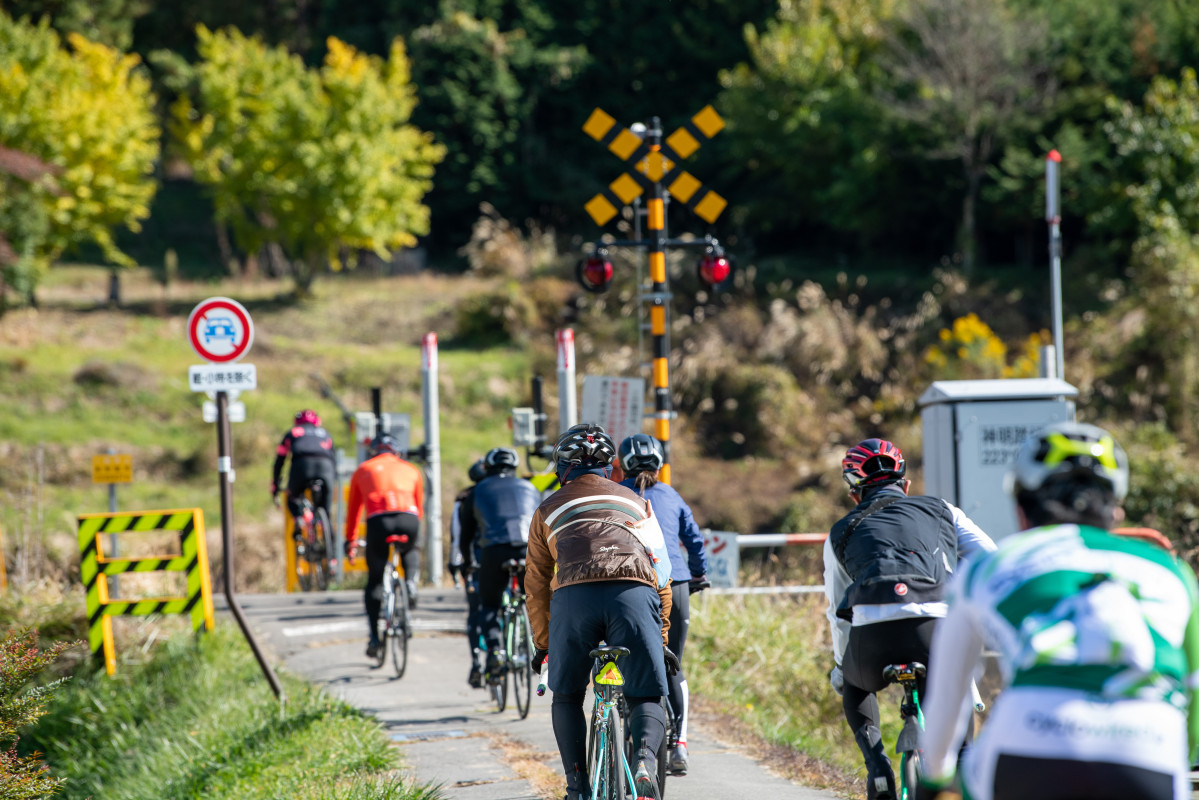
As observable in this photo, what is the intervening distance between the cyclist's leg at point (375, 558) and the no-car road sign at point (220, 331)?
5.76ft

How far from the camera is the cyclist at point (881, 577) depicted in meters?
4.79

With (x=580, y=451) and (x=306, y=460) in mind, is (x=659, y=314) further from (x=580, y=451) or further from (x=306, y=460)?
(x=306, y=460)

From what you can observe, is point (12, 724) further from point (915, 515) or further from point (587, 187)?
point (587, 187)

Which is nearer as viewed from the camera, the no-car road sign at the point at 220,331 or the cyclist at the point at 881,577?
the cyclist at the point at 881,577

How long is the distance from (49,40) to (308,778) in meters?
40.0

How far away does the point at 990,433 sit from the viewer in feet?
34.9

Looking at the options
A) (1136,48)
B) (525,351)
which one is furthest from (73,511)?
(1136,48)

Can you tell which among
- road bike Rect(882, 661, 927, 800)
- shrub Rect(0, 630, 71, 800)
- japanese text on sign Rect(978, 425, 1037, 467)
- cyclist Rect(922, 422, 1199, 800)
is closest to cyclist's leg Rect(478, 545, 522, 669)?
shrub Rect(0, 630, 71, 800)

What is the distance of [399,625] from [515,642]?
1729 millimetres

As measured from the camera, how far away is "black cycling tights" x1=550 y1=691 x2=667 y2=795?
4.96m

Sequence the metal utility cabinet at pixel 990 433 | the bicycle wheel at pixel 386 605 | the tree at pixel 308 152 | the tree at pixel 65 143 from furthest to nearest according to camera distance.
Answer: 1. the tree at pixel 308 152
2. the tree at pixel 65 143
3. the metal utility cabinet at pixel 990 433
4. the bicycle wheel at pixel 386 605

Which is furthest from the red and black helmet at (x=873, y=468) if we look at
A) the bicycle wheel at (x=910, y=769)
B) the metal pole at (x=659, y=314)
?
the metal pole at (x=659, y=314)

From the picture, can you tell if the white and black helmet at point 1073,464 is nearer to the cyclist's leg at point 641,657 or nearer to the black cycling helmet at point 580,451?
the cyclist's leg at point 641,657

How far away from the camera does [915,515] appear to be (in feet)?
16.2
